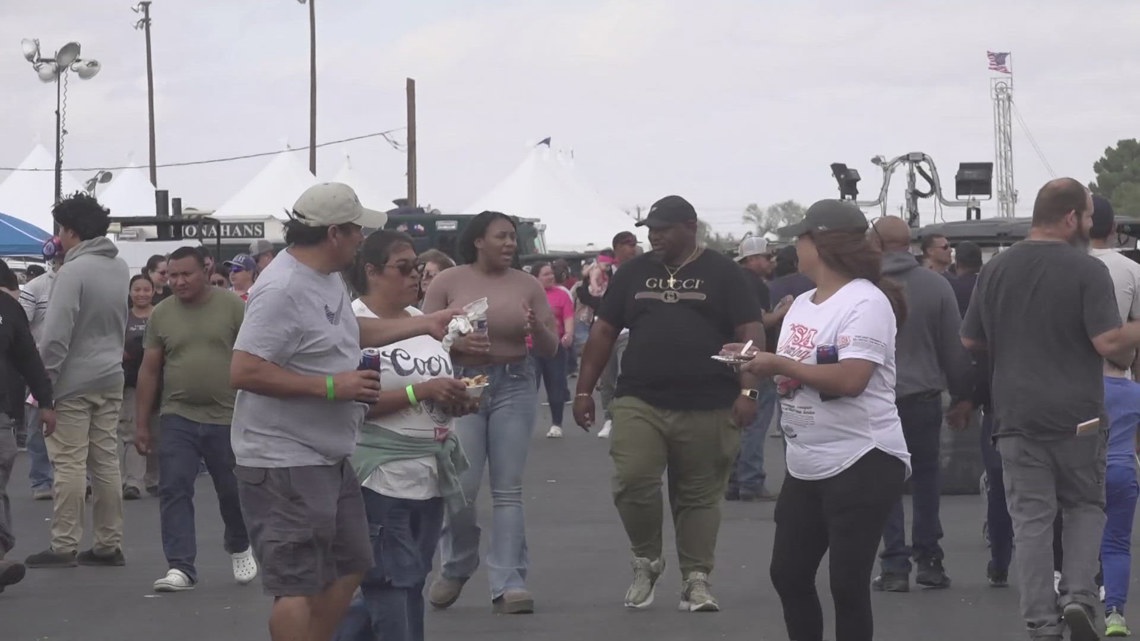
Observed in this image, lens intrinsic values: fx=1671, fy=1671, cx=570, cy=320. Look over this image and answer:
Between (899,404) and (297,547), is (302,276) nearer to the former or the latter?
(297,547)

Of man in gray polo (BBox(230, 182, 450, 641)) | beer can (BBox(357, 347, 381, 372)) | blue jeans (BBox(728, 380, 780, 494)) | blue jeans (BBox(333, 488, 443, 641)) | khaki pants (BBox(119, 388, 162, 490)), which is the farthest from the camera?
khaki pants (BBox(119, 388, 162, 490))

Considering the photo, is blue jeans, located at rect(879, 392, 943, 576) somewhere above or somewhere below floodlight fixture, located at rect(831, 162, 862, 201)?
below

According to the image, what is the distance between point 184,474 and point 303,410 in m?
3.70

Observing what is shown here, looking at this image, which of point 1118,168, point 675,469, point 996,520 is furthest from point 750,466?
point 1118,168

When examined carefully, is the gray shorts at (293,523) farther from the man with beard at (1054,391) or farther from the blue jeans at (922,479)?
the blue jeans at (922,479)

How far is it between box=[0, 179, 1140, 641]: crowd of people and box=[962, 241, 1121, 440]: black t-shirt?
0.04ft

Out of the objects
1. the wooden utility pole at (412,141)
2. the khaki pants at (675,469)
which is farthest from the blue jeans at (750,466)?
the wooden utility pole at (412,141)

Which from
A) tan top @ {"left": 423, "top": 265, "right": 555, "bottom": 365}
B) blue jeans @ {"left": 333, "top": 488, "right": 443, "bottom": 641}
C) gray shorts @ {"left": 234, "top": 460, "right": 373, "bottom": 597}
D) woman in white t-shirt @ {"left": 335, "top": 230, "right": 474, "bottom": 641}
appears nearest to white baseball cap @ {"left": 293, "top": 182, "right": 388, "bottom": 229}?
woman in white t-shirt @ {"left": 335, "top": 230, "right": 474, "bottom": 641}

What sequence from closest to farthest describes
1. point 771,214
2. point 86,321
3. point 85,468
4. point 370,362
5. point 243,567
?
point 370,362, point 243,567, point 86,321, point 85,468, point 771,214

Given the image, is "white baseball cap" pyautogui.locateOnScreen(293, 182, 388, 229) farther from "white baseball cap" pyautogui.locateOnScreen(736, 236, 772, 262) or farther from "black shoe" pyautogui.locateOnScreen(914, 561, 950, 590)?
"white baseball cap" pyautogui.locateOnScreen(736, 236, 772, 262)

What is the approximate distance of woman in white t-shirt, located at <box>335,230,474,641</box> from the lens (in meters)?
6.14

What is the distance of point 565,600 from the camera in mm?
8703

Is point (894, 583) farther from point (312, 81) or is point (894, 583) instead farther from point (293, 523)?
point (312, 81)

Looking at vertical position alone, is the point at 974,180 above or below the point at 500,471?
above
